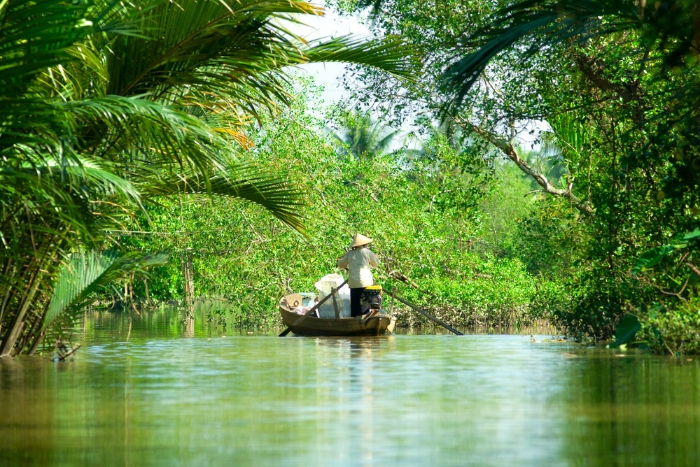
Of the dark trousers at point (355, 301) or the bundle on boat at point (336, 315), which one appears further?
the dark trousers at point (355, 301)

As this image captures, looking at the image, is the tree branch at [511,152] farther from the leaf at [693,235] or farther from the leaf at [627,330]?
the leaf at [693,235]

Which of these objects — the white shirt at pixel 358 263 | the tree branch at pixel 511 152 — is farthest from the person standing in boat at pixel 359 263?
the tree branch at pixel 511 152

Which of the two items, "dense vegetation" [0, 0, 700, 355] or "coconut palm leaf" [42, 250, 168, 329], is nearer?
"dense vegetation" [0, 0, 700, 355]

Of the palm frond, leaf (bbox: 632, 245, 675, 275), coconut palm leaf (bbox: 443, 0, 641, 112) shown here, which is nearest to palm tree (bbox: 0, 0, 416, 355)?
the palm frond

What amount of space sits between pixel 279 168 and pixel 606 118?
1508cm

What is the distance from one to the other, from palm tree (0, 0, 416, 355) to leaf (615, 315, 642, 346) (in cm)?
491

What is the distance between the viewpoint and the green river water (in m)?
6.26

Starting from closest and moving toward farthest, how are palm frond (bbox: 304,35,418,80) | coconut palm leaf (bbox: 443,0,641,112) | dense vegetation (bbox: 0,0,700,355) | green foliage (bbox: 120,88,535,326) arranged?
coconut palm leaf (bbox: 443,0,641,112)
dense vegetation (bbox: 0,0,700,355)
palm frond (bbox: 304,35,418,80)
green foliage (bbox: 120,88,535,326)

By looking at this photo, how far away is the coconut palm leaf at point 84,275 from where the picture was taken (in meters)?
14.0

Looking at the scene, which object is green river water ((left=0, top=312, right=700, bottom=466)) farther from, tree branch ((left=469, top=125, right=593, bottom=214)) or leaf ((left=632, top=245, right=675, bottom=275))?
tree branch ((left=469, top=125, right=593, bottom=214))

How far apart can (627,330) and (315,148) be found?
19262 millimetres

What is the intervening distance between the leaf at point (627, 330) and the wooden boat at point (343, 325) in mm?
7242

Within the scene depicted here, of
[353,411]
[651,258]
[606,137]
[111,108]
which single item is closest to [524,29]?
[353,411]

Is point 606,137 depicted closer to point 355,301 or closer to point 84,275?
point 355,301
